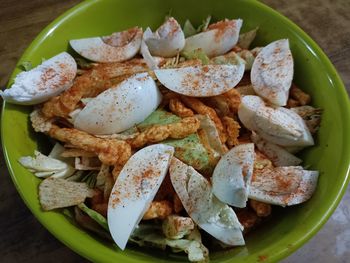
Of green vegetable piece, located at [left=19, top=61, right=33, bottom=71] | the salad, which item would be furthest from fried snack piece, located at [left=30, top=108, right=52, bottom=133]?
green vegetable piece, located at [left=19, top=61, right=33, bottom=71]

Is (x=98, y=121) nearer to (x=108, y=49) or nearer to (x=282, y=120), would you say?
(x=108, y=49)

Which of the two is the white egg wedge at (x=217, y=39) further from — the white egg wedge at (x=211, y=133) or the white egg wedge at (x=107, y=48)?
the white egg wedge at (x=211, y=133)

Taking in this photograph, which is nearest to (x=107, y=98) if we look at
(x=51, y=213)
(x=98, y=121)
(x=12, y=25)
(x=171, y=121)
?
(x=98, y=121)

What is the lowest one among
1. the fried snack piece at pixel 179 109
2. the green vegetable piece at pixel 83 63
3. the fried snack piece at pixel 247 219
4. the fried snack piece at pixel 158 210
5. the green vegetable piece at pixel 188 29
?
the fried snack piece at pixel 247 219

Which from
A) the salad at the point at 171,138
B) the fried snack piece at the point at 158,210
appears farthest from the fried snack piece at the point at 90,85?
the fried snack piece at the point at 158,210

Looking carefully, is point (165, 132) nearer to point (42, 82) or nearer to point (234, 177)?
point (234, 177)
